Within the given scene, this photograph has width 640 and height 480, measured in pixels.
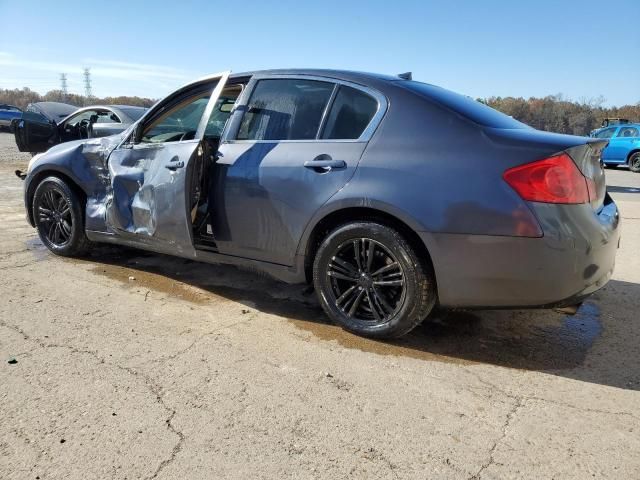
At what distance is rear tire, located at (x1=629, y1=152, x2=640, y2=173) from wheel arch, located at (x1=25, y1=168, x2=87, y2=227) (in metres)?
19.4

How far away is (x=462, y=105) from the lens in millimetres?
3436

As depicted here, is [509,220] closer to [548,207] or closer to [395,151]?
[548,207]

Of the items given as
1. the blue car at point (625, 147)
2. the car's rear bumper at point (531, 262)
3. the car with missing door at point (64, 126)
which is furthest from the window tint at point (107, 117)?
the blue car at point (625, 147)

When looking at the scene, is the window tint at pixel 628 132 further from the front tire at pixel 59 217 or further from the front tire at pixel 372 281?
the front tire at pixel 59 217

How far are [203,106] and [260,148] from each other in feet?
3.70

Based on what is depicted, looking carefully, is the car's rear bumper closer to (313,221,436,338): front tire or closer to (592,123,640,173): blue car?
(313,221,436,338): front tire

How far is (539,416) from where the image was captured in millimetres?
2592

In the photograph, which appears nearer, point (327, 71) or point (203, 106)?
point (327, 71)

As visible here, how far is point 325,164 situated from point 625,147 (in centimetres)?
1923

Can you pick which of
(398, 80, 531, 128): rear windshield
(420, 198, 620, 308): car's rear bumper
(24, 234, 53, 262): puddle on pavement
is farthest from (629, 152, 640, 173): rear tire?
(24, 234, 53, 262): puddle on pavement

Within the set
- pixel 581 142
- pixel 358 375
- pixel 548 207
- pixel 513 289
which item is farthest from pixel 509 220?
pixel 358 375

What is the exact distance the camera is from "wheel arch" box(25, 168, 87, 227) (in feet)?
16.6

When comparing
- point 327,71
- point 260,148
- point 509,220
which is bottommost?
point 509,220

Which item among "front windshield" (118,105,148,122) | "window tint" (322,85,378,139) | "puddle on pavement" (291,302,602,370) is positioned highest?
"front windshield" (118,105,148,122)
